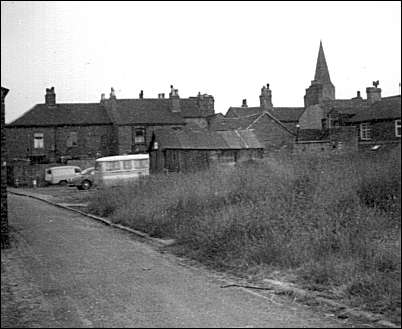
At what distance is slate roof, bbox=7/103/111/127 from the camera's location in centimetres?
5216

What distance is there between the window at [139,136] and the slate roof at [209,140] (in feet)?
38.6

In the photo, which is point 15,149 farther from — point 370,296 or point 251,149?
point 370,296

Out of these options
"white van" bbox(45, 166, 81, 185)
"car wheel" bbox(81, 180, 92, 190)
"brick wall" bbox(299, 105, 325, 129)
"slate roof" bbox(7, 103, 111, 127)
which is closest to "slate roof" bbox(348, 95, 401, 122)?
"car wheel" bbox(81, 180, 92, 190)

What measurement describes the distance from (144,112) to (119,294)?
4687cm

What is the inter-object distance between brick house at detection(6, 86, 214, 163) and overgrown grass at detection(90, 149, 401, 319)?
121 ft

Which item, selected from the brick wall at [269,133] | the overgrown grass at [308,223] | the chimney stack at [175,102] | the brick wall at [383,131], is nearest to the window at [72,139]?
the chimney stack at [175,102]

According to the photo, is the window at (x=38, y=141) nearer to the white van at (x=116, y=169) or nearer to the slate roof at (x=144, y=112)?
the slate roof at (x=144, y=112)

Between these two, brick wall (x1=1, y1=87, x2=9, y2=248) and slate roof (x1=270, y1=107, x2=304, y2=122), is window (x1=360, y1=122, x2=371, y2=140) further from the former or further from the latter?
slate roof (x1=270, y1=107, x2=304, y2=122)

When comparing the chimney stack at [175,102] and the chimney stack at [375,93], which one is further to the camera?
the chimney stack at [175,102]

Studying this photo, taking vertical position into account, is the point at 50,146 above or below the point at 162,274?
above

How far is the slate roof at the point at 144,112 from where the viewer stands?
173ft

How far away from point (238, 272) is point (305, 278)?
1.41m

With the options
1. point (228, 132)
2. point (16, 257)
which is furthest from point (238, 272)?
point (228, 132)

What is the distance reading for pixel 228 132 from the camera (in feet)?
128
